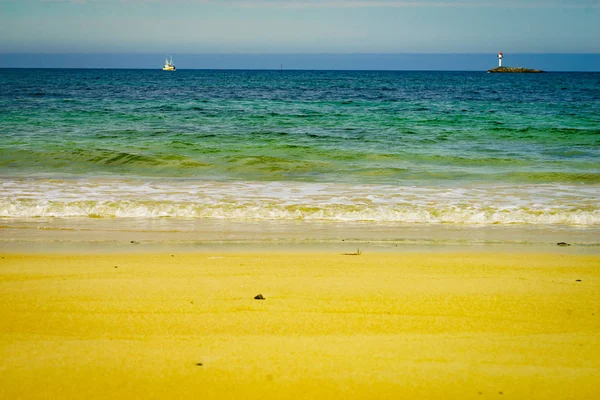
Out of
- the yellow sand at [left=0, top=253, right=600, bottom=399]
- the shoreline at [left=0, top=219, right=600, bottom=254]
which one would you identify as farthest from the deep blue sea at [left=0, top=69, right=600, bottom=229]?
the yellow sand at [left=0, top=253, right=600, bottom=399]

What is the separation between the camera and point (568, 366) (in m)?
3.27

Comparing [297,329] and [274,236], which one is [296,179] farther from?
[297,329]

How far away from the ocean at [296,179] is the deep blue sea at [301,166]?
0.04m

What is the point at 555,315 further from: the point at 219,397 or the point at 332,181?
the point at 332,181

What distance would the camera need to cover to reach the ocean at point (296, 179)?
7242 mm

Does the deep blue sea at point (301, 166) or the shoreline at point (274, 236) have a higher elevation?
the deep blue sea at point (301, 166)

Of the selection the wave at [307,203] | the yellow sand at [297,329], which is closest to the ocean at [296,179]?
the wave at [307,203]

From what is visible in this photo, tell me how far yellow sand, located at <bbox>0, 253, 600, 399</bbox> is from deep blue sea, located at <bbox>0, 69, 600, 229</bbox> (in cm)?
271

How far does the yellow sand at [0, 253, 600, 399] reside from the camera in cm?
304

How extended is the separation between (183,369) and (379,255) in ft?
9.87

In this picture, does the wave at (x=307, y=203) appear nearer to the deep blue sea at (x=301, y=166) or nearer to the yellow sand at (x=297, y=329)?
the deep blue sea at (x=301, y=166)

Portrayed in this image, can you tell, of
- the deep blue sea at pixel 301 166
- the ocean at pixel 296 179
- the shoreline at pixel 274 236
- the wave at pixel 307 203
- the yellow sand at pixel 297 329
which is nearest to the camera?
the yellow sand at pixel 297 329

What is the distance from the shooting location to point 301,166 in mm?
12922

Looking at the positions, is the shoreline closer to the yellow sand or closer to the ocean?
the ocean
